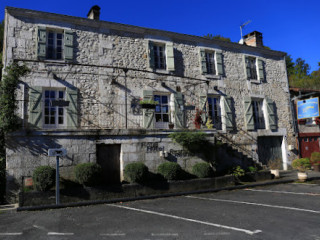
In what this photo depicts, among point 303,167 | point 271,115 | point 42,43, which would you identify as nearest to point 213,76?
point 271,115

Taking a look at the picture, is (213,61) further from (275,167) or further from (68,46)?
(68,46)

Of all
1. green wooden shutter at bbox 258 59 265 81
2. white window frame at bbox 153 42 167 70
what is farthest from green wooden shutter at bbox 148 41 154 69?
green wooden shutter at bbox 258 59 265 81

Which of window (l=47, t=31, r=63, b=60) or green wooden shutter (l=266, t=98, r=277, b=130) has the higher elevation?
window (l=47, t=31, r=63, b=60)

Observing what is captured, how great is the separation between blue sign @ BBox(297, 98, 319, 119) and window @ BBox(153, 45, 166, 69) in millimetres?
9016

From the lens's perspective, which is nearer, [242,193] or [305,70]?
[242,193]

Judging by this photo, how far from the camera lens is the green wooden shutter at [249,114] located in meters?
12.9

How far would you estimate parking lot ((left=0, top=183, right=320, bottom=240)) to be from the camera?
14.7 ft

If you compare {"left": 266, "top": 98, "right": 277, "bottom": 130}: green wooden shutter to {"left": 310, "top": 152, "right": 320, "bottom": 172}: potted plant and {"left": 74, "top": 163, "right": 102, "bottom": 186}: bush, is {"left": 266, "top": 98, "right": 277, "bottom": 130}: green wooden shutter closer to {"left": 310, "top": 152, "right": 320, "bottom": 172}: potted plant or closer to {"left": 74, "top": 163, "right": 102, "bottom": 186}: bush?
{"left": 310, "top": 152, "right": 320, "bottom": 172}: potted plant

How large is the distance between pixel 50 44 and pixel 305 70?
29112mm

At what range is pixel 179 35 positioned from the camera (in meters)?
12.1

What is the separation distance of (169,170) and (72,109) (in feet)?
14.8

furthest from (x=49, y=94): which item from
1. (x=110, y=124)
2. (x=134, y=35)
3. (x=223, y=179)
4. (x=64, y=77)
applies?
(x=223, y=179)

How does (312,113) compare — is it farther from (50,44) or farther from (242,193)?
(50,44)

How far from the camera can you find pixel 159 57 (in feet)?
38.8
